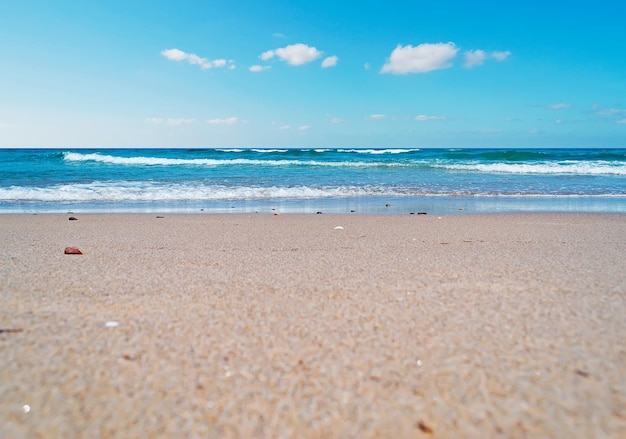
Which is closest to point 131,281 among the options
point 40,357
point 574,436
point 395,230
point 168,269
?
point 168,269

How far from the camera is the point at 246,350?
1582mm

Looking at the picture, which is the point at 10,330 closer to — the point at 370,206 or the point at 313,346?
the point at 313,346

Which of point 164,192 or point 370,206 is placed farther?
point 164,192

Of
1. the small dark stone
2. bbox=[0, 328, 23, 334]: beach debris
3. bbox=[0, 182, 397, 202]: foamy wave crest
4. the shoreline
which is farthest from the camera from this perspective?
bbox=[0, 182, 397, 202]: foamy wave crest

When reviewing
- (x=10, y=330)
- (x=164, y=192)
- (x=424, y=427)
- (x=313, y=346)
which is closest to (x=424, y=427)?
(x=424, y=427)

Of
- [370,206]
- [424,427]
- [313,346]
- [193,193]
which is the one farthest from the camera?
[193,193]

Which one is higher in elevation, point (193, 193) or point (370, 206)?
point (193, 193)

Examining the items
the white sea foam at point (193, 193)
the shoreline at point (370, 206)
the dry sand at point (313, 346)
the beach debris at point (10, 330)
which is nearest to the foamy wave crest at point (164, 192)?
the white sea foam at point (193, 193)

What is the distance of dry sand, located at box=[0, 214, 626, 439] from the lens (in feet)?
3.92

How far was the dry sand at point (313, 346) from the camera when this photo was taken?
47.1 inches

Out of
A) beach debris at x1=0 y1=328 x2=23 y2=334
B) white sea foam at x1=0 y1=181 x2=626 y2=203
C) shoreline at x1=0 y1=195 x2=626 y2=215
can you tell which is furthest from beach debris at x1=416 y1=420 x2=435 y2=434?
white sea foam at x1=0 y1=181 x2=626 y2=203

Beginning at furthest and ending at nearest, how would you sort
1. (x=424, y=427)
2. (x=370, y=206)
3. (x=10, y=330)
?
1. (x=370, y=206)
2. (x=10, y=330)
3. (x=424, y=427)

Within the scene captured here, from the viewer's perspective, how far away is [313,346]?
1.62 meters

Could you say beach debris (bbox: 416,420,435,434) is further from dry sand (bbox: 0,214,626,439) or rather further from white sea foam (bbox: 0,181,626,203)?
white sea foam (bbox: 0,181,626,203)
